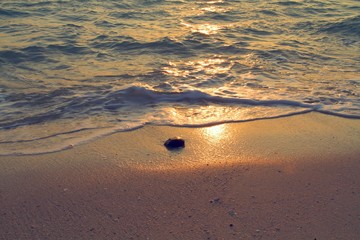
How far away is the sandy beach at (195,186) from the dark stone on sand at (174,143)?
0.06 m

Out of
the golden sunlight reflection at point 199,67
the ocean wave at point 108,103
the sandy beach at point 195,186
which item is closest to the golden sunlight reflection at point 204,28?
the golden sunlight reflection at point 199,67

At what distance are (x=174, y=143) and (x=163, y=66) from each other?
314 cm

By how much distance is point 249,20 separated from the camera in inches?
430

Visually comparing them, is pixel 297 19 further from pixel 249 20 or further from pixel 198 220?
pixel 198 220

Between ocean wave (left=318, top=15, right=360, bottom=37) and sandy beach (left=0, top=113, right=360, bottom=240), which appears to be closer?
sandy beach (left=0, top=113, right=360, bottom=240)

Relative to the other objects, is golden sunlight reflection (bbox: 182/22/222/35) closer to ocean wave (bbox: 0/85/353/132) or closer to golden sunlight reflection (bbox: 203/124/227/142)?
ocean wave (bbox: 0/85/353/132)

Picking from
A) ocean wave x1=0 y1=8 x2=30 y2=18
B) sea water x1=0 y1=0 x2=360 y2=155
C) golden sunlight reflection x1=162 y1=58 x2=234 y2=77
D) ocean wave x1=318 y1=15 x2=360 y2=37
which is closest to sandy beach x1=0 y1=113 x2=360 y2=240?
sea water x1=0 y1=0 x2=360 y2=155

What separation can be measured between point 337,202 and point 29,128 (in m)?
3.28

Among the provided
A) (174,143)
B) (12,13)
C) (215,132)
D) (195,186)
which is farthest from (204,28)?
(195,186)

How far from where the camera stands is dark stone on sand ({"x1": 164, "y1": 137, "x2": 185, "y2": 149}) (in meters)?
4.62

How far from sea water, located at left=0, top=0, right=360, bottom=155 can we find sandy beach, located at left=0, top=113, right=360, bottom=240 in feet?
1.40

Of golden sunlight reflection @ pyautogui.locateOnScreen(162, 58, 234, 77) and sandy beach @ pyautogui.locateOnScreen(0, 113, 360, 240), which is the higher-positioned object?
sandy beach @ pyautogui.locateOnScreen(0, 113, 360, 240)

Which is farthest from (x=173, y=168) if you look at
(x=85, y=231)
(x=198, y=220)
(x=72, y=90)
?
(x=72, y=90)

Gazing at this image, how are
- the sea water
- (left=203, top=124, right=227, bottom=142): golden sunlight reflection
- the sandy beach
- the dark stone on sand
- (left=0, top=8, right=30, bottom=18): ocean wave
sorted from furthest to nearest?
(left=0, top=8, right=30, bottom=18): ocean wave < the sea water < (left=203, top=124, right=227, bottom=142): golden sunlight reflection < the dark stone on sand < the sandy beach
